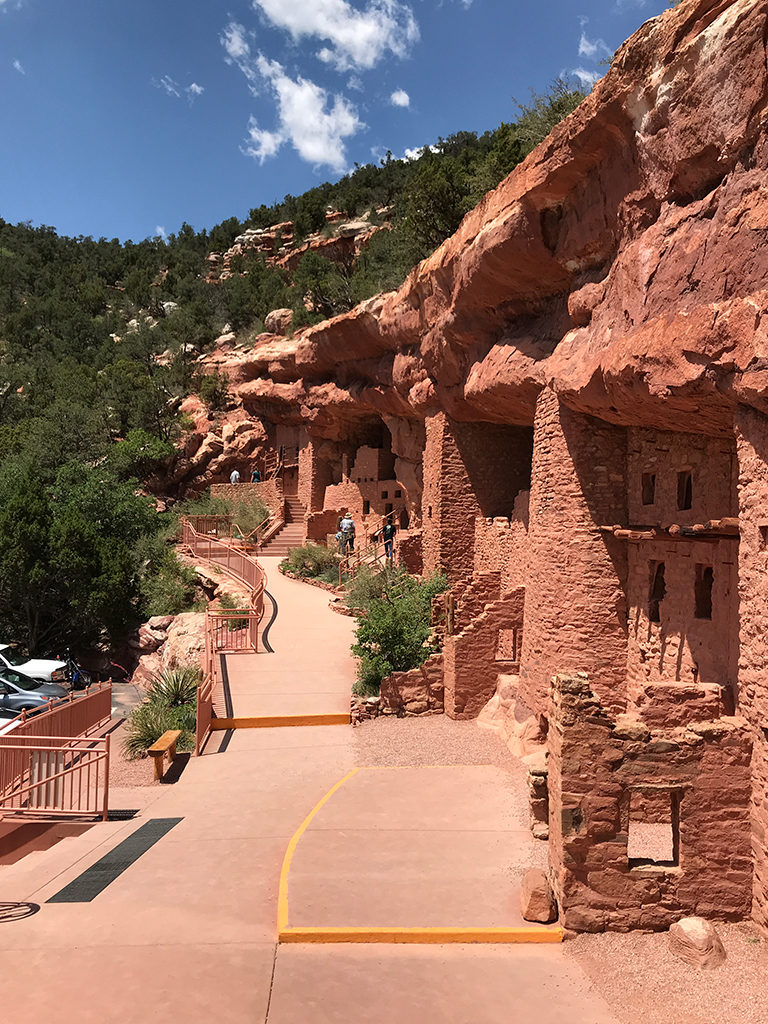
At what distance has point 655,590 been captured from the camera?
11586 mm

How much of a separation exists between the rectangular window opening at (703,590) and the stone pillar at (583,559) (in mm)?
2023

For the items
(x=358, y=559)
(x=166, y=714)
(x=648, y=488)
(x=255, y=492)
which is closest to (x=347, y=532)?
(x=358, y=559)

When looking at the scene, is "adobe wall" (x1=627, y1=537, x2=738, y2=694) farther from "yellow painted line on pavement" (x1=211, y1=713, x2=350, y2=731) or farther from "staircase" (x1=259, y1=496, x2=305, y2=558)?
"staircase" (x1=259, y1=496, x2=305, y2=558)

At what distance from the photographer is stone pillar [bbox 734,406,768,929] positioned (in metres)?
6.96

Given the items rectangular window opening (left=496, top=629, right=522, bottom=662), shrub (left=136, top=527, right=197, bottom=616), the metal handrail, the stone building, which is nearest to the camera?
the stone building

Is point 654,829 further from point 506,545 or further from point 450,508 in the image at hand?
point 450,508

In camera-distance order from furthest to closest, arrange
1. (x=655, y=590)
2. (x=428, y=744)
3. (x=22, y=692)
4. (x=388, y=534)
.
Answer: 1. (x=388, y=534)
2. (x=22, y=692)
3. (x=428, y=744)
4. (x=655, y=590)

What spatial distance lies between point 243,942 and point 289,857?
1701 mm

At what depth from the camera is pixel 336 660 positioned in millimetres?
18000

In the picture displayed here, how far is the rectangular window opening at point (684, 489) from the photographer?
436 inches

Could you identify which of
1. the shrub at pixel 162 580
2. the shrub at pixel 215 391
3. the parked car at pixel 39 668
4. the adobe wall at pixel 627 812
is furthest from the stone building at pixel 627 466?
the shrub at pixel 215 391

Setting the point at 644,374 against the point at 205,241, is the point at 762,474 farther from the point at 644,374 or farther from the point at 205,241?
the point at 205,241

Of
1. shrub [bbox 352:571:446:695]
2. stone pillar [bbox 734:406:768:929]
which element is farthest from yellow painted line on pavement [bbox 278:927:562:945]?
shrub [bbox 352:571:446:695]

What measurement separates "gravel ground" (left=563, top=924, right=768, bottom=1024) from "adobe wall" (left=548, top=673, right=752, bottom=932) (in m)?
0.21
